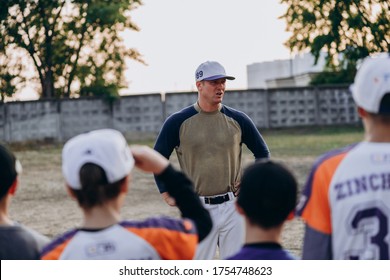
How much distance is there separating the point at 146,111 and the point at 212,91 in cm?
3008

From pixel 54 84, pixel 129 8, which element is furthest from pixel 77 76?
pixel 129 8

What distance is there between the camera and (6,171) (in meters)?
3.61

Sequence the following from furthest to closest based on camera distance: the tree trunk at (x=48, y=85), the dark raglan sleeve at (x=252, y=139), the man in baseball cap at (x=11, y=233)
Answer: the tree trunk at (x=48, y=85) → the dark raglan sleeve at (x=252, y=139) → the man in baseball cap at (x=11, y=233)

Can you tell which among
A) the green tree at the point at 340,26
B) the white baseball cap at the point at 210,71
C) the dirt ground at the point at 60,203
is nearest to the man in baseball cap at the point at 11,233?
the white baseball cap at the point at 210,71

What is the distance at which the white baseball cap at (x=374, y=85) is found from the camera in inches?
134

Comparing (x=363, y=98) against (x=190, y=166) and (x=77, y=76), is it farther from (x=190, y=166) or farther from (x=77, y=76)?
(x=77, y=76)

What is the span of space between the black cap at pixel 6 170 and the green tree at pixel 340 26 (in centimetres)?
1617

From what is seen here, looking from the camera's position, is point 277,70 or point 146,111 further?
point 277,70

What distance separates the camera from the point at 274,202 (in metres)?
3.35

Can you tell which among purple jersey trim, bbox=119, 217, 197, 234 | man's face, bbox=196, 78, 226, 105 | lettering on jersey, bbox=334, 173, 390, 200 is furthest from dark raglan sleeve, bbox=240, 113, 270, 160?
lettering on jersey, bbox=334, 173, 390, 200

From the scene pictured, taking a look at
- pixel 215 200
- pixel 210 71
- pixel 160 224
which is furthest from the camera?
pixel 210 71

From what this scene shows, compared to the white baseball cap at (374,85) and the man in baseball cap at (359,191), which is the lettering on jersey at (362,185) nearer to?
the man in baseball cap at (359,191)

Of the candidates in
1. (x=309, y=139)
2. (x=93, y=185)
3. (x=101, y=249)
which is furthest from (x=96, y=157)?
(x=309, y=139)

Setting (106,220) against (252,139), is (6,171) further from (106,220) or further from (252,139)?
(252,139)
